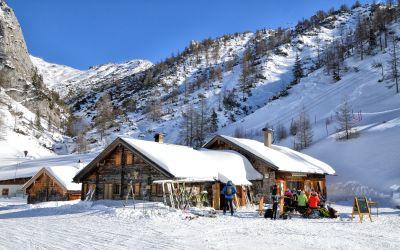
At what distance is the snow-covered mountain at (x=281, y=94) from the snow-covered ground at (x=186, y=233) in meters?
21.2

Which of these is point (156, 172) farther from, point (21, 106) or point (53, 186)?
point (21, 106)

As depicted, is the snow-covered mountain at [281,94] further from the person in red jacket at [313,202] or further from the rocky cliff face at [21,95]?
the person in red jacket at [313,202]

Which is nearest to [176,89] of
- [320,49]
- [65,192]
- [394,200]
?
[320,49]

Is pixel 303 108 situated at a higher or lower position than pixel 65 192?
higher

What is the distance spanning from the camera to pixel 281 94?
95188 mm

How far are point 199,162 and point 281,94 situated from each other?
7255cm

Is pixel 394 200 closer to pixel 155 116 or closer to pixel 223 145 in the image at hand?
pixel 223 145

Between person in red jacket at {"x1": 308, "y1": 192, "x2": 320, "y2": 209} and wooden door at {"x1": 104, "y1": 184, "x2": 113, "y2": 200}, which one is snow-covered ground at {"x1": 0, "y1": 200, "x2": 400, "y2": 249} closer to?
person in red jacket at {"x1": 308, "y1": 192, "x2": 320, "y2": 209}

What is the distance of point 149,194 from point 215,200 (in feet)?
14.8

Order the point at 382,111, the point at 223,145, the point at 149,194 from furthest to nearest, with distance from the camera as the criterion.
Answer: the point at 382,111 → the point at 223,145 → the point at 149,194

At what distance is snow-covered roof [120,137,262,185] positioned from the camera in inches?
927

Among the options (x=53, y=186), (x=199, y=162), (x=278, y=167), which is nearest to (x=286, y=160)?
(x=278, y=167)

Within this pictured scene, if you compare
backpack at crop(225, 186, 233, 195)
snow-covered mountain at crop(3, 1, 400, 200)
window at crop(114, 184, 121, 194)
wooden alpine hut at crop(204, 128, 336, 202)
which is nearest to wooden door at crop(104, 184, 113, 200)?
window at crop(114, 184, 121, 194)

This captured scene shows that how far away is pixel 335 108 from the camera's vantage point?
229 ft
